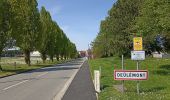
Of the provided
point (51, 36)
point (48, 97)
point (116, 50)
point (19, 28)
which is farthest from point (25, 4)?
point (48, 97)

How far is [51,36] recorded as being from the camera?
310 feet

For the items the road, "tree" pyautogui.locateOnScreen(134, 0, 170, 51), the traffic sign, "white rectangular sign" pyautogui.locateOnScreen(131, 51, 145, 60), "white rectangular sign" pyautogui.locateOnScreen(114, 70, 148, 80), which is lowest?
the road

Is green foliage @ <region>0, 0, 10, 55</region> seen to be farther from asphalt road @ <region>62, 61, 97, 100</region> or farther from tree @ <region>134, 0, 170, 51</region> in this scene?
asphalt road @ <region>62, 61, 97, 100</region>

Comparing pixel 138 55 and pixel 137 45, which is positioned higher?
pixel 137 45

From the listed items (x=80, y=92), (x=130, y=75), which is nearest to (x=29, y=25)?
(x=80, y=92)

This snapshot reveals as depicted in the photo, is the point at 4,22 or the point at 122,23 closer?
the point at 4,22

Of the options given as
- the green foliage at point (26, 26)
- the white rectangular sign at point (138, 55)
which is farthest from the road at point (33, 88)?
the green foliage at point (26, 26)

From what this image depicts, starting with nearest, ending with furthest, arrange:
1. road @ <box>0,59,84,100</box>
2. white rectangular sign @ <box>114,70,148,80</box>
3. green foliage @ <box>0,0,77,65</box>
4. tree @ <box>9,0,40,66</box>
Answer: white rectangular sign @ <box>114,70,148,80</box> → road @ <box>0,59,84,100</box> → green foliage @ <box>0,0,77,65</box> → tree @ <box>9,0,40,66</box>

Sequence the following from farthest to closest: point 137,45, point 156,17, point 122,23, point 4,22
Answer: point 122,23
point 4,22
point 156,17
point 137,45

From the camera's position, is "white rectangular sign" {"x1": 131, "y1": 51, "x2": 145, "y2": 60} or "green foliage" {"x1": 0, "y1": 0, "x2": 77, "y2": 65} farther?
"green foliage" {"x1": 0, "y1": 0, "x2": 77, "y2": 65}

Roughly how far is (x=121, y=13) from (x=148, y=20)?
36521mm

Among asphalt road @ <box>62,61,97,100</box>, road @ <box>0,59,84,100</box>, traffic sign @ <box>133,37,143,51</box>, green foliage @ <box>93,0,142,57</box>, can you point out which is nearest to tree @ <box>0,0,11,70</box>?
road @ <box>0,59,84,100</box>

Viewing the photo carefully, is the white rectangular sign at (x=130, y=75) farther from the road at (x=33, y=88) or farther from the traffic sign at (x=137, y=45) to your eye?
the road at (x=33, y=88)

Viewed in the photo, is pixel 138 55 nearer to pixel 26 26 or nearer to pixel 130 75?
pixel 130 75
